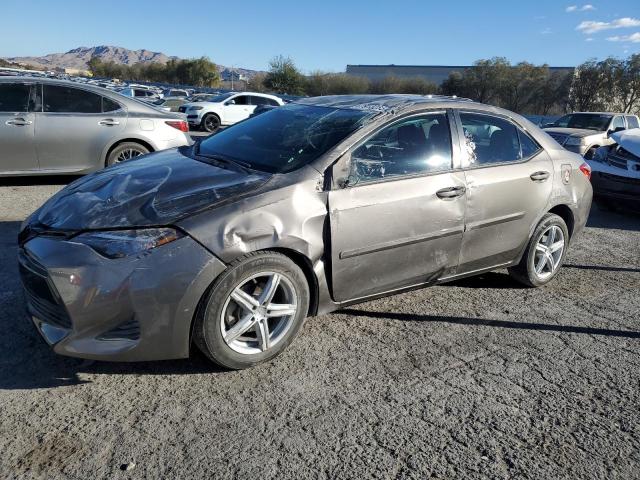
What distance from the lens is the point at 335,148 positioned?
3.43 metres

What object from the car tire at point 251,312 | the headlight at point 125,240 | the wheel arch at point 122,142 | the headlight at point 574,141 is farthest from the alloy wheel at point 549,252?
the headlight at point 574,141

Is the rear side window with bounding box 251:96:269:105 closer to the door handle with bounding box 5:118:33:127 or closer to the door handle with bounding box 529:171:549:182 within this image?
the door handle with bounding box 5:118:33:127

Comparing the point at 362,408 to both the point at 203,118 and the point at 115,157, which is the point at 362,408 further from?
the point at 203,118

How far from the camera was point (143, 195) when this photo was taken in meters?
3.11

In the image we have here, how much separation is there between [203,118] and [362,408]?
1837cm

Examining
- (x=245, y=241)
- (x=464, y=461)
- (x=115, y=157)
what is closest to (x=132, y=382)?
(x=245, y=241)

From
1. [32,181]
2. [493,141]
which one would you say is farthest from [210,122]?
[493,141]

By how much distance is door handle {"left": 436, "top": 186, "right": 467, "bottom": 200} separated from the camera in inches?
147

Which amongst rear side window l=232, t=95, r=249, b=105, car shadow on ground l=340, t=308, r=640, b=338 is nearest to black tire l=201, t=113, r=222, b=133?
rear side window l=232, t=95, r=249, b=105

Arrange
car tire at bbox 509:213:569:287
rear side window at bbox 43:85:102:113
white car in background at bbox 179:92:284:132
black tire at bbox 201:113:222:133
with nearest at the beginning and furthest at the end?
car tire at bbox 509:213:569:287
rear side window at bbox 43:85:102:113
white car in background at bbox 179:92:284:132
black tire at bbox 201:113:222:133

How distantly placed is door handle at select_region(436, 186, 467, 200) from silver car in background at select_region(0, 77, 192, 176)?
5094 mm

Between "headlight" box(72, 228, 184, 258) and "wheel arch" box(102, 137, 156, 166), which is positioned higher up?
"wheel arch" box(102, 137, 156, 166)

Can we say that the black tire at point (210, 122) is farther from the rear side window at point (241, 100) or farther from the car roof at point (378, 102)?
the car roof at point (378, 102)

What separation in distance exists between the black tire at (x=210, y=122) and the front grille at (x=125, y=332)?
1805cm
